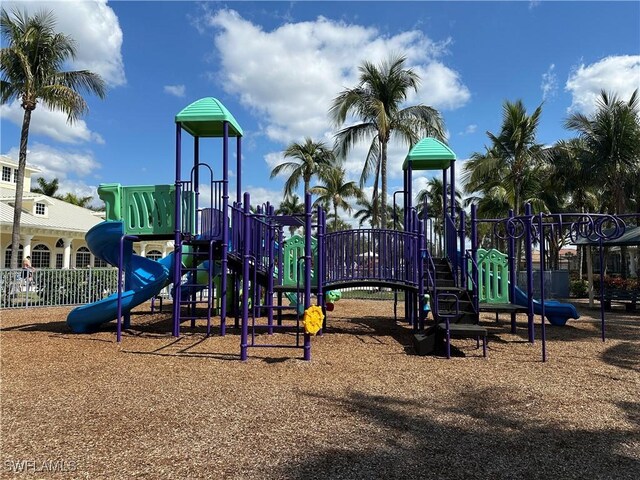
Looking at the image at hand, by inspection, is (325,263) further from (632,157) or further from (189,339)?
(632,157)

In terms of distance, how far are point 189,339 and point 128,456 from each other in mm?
5621

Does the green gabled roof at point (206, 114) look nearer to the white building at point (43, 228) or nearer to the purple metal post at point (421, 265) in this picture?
the purple metal post at point (421, 265)

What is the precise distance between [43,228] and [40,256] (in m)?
3.44

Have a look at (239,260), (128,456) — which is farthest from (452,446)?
(239,260)

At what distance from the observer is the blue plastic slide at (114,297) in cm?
937

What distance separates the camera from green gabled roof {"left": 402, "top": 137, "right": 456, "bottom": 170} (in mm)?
10469

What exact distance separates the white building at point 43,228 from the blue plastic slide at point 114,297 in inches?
566

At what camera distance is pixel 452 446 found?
12.6 ft

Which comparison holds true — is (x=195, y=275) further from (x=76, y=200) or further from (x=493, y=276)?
(x=76, y=200)

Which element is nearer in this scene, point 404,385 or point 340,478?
point 340,478

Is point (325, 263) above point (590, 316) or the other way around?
above

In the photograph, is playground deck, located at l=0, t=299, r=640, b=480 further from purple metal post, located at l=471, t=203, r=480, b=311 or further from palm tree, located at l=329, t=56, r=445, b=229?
palm tree, located at l=329, t=56, r=445, b=229

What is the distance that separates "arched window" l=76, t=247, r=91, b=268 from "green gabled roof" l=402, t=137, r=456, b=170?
23603 millimetres

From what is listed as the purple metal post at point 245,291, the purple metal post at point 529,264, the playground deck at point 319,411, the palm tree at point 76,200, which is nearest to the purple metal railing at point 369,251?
the playground deck at point 319,411
